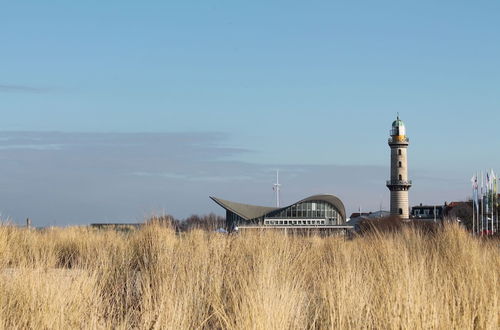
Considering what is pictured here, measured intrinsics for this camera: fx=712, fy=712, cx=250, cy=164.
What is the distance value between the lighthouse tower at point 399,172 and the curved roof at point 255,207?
7233 millimetres

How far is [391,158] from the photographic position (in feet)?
255

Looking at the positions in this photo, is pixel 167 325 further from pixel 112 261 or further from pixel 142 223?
pixel 142 223

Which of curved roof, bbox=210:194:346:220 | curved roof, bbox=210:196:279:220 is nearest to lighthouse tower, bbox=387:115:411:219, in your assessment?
curved roof, bbox=210:194:346:220

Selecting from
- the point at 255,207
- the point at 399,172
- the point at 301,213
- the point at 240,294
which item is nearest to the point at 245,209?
the point at 255,207

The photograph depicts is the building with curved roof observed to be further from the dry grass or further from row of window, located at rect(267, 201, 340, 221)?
the dry grass

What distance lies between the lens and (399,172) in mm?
76312

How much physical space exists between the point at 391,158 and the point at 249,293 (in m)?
73.5

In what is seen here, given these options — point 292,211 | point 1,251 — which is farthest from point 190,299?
point 292,211

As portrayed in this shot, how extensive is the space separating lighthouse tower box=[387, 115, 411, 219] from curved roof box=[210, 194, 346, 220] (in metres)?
7.23

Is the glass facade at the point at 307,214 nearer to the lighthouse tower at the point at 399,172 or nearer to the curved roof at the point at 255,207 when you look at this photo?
the curved roof at the point at 255,207

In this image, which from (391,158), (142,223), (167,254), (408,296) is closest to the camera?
(408,296)

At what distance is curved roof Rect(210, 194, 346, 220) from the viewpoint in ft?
223

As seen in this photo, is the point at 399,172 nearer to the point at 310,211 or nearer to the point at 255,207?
the point at 310,211

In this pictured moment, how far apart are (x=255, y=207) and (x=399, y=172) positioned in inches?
640
